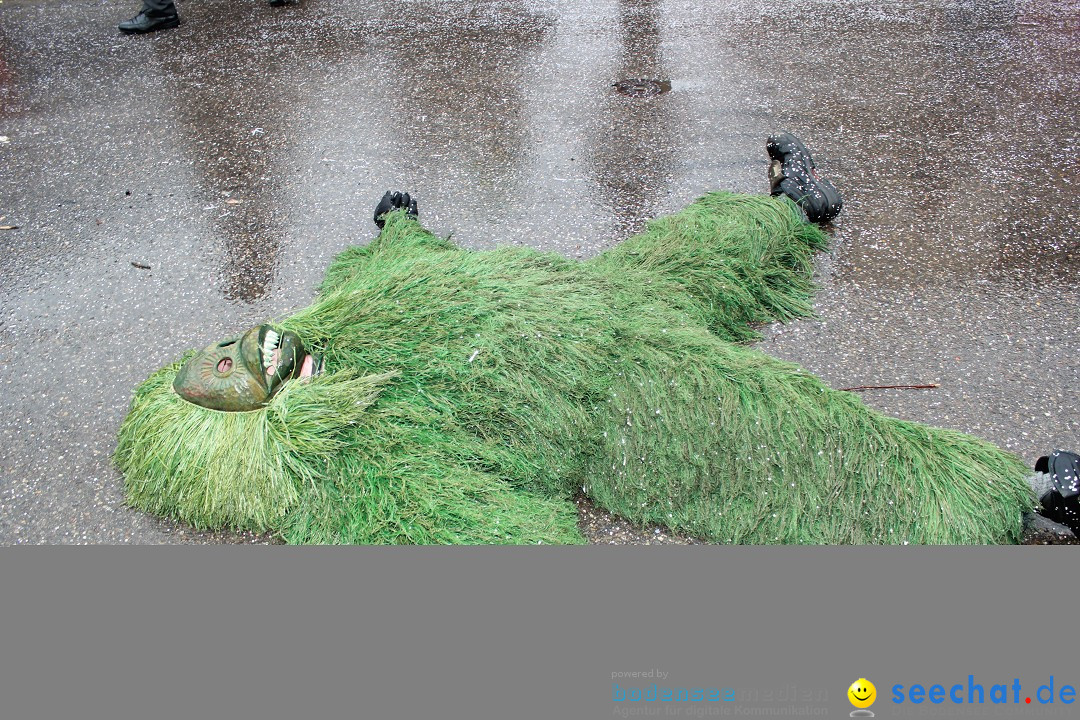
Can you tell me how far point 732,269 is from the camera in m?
2.96

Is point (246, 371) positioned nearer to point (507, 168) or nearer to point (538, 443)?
point (538, 443)

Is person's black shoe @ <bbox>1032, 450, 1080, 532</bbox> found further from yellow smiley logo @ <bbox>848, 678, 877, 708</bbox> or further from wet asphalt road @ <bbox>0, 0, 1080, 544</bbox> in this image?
yellow smiley logo @ <bbox>848, 678, 877, 708</bbox>

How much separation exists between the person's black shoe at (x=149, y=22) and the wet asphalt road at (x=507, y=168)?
17 cm

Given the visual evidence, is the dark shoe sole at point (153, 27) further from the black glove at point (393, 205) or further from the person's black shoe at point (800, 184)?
the person's black shoe at point (800, 184)

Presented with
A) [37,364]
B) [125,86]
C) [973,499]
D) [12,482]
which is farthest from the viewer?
[125,86]

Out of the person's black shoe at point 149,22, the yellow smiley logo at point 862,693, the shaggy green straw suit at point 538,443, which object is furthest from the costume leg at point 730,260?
the person's black shoe at point 149,22

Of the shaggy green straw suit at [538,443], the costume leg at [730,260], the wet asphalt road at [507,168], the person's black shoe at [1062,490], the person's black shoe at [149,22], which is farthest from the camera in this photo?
the person's black shoe at [149,22]

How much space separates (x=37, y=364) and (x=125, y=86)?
308 centimetres

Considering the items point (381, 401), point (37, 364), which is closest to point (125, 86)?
point (37, 364)

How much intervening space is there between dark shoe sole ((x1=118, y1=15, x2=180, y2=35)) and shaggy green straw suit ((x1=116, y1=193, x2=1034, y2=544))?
16.6ft

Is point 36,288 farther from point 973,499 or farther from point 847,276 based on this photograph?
point 973,499

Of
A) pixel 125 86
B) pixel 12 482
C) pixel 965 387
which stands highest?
pixel 125 86

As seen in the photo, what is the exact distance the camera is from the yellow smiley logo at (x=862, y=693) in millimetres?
1575

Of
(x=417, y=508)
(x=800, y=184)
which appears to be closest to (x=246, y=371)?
(x=417, y=508)
